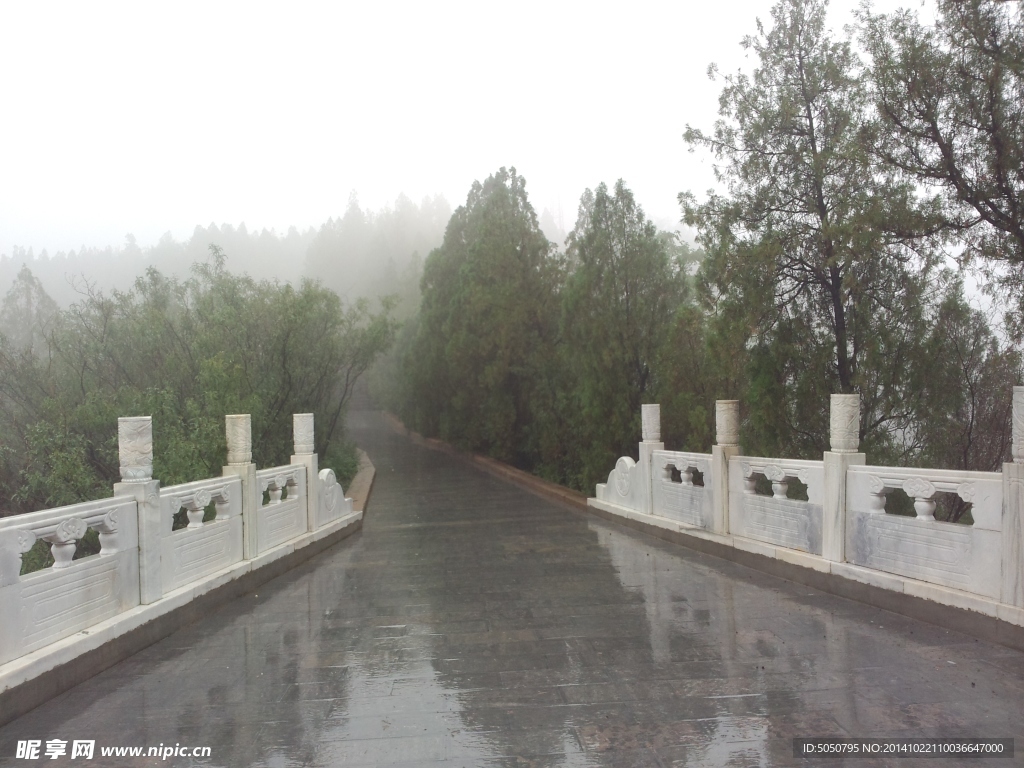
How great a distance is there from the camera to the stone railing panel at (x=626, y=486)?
8750 mm

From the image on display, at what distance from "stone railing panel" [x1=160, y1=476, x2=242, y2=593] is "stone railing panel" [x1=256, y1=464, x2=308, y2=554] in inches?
18.5

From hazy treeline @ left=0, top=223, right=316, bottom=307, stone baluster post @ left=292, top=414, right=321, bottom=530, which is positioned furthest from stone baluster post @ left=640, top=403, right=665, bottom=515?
hazy treeline @ left=0, top=223, right=316, bottom=307

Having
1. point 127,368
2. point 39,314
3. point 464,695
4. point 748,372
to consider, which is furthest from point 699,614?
point 39,314

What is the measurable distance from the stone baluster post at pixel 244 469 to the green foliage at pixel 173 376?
1934mm

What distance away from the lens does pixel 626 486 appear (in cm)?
911

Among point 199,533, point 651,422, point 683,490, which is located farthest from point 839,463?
point 199,533

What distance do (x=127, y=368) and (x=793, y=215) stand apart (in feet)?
28.7

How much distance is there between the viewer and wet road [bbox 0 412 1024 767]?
10.0 feet

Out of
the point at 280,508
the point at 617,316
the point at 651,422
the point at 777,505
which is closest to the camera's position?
the point at 777,505

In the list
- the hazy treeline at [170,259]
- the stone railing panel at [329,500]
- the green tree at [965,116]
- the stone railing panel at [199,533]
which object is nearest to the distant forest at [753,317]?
the green tree at [965,116]

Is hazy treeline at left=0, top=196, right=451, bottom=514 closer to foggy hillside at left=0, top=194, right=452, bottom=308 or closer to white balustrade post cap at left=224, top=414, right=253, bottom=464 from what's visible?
white balustrade post cap at left=224, top=414, right=253, bottom=464

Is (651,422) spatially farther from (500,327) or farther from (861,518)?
(500,327)

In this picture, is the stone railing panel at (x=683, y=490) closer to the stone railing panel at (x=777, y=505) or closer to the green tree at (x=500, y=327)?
the stone railing panel at (x=777, y=505)

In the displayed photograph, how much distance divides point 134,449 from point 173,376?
570 cm
